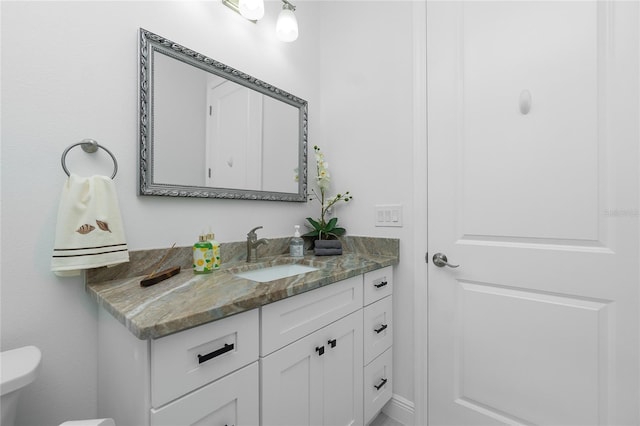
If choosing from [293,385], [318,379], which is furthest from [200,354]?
[318,379]

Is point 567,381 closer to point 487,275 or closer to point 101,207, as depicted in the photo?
point 487,275

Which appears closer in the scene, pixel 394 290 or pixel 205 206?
pixel 205 206

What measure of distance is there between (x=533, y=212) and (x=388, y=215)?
65 centimetres

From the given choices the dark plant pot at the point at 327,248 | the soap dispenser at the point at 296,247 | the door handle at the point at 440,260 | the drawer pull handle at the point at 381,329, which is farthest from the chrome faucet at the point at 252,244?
the door handle at the point at 440,260

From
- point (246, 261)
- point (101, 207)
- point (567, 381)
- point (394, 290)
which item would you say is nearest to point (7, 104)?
point (101, 207)

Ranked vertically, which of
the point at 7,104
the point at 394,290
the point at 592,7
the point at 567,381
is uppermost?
the point at 592,7

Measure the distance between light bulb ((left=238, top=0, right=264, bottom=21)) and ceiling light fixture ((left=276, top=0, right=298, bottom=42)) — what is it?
16 centimetres

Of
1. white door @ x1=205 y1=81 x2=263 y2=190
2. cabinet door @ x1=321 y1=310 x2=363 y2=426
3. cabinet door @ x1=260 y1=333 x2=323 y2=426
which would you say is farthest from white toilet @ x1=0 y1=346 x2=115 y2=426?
white door @ x1=205 y1=81 x2=263 y2=190

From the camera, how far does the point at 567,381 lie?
110 cm

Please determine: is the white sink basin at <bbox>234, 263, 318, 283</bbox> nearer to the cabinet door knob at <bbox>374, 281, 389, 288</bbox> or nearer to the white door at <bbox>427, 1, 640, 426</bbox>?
the cabinet door knob at <bbox>374, 281, 389, 288</bbox>

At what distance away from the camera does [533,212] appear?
1157mm

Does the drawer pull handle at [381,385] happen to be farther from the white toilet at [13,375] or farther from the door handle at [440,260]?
the white toilet at [13,375]

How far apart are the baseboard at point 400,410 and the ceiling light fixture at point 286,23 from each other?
2053 millimetres

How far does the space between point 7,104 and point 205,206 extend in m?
0.67
